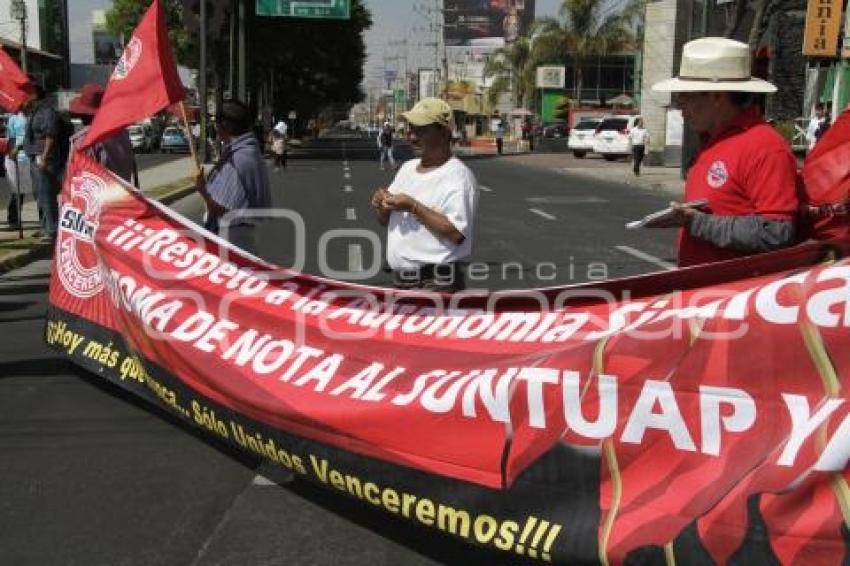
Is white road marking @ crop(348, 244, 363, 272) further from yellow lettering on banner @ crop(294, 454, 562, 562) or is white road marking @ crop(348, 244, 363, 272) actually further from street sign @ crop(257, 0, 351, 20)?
street sign @ crop(257, 0, 351, 20)

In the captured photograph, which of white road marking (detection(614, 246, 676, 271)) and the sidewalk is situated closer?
the sidewalk

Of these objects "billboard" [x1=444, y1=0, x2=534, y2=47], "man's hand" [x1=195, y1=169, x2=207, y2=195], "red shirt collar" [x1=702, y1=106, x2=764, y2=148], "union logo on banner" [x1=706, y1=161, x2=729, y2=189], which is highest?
"billboard" [x1=444, y1=0, x2=534, y2=47]

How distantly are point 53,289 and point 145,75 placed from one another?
143 cm

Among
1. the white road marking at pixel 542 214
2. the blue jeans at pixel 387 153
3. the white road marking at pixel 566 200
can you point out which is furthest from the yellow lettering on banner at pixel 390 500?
the blue jeans at pixel 387 153

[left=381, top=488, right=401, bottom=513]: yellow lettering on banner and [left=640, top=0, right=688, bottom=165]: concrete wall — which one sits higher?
[left=640, top=0, right=688, bottom=165]: concrete wall

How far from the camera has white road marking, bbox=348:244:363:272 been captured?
35.6 ft

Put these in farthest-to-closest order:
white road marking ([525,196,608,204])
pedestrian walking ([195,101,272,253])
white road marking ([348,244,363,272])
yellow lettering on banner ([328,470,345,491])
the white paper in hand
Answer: white road marking ([525,196,608,204]), white road marking ([348,244,363,272]), pedestrian walking ([195,101,272,253]), yellow lettering on banner ([328,470,345,491]), the white paper in hand

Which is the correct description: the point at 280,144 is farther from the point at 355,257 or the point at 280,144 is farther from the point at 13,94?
the point at 13,94

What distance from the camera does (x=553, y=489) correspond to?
3.06 m

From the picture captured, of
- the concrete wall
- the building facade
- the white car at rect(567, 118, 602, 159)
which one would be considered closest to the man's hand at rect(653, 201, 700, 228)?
the concrete wall

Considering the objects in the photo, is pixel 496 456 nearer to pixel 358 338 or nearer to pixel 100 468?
pixel 358 338

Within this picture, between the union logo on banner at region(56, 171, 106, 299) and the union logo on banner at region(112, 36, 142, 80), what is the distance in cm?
60

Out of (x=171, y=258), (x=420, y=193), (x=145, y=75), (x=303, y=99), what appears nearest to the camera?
(x=420, y=193)

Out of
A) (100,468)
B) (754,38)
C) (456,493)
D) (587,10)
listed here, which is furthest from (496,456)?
(587,10)
